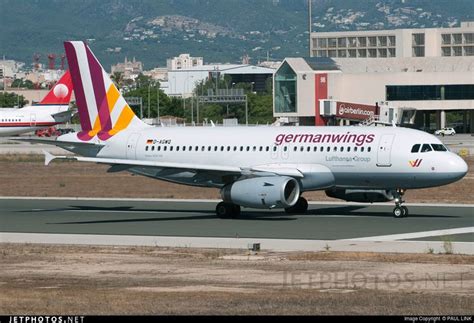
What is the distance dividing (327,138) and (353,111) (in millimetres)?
81585

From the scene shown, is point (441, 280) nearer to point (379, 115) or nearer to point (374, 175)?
point (374, 175)

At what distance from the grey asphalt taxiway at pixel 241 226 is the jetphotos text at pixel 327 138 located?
2.64 meters

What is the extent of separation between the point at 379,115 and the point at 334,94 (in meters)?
17.8

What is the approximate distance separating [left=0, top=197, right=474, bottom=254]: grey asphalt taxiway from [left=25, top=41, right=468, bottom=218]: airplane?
3.35 feet

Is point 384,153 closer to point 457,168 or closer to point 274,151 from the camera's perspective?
point 457,168

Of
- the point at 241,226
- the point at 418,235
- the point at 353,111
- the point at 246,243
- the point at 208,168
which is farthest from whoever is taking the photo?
the point at 353,111

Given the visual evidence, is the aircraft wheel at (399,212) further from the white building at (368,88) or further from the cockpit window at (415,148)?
the white building at (368,88)

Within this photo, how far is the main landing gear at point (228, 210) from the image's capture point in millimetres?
42281

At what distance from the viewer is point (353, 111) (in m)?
124

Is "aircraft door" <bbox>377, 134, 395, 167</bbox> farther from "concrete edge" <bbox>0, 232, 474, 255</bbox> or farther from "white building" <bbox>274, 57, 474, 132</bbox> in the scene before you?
"white building" <bbox>274, 57, 474, 132</bbox>

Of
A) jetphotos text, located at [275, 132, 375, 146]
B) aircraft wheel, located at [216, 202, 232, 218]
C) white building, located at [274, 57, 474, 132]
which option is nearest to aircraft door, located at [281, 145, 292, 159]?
jetphotos text, located at [275, 132, 375, 146]

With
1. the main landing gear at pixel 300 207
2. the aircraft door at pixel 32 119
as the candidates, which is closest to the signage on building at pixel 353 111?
the aircraft door at pixel 32 119

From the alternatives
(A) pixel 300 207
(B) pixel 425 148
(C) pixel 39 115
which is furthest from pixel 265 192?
(C) pixel 39 115

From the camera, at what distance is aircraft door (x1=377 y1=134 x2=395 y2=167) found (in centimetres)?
4116
